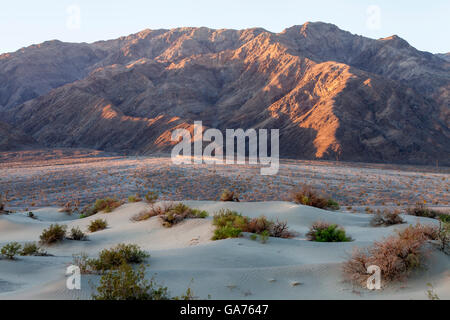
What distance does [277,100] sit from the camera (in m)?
76.1

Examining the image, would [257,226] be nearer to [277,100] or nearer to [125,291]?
[125,291]

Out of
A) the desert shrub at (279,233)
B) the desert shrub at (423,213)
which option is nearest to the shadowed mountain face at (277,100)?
the desert shrub at (423,213)

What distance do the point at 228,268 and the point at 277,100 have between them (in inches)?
2803

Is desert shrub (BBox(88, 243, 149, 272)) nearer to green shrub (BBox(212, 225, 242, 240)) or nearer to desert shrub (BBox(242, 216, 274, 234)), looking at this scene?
green shrub (BBox(212, 225, 242, 240))

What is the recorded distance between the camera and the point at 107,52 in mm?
140625

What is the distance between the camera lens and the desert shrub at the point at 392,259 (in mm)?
5980

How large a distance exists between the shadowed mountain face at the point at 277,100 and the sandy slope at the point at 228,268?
4991cm

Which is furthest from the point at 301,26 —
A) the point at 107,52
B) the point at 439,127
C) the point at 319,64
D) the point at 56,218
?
the point at 56,218

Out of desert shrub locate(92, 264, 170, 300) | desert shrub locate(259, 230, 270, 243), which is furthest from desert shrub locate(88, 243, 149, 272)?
desert shrub locate(259, 230, 270, 243)

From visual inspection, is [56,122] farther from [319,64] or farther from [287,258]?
[287,258]

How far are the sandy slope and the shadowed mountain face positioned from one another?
49.9m

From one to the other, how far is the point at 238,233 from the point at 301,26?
112284mm

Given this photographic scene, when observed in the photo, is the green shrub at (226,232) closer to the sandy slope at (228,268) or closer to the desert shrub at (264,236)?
the sandy slope at (228,268)

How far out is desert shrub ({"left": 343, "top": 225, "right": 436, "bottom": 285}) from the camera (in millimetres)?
5980
